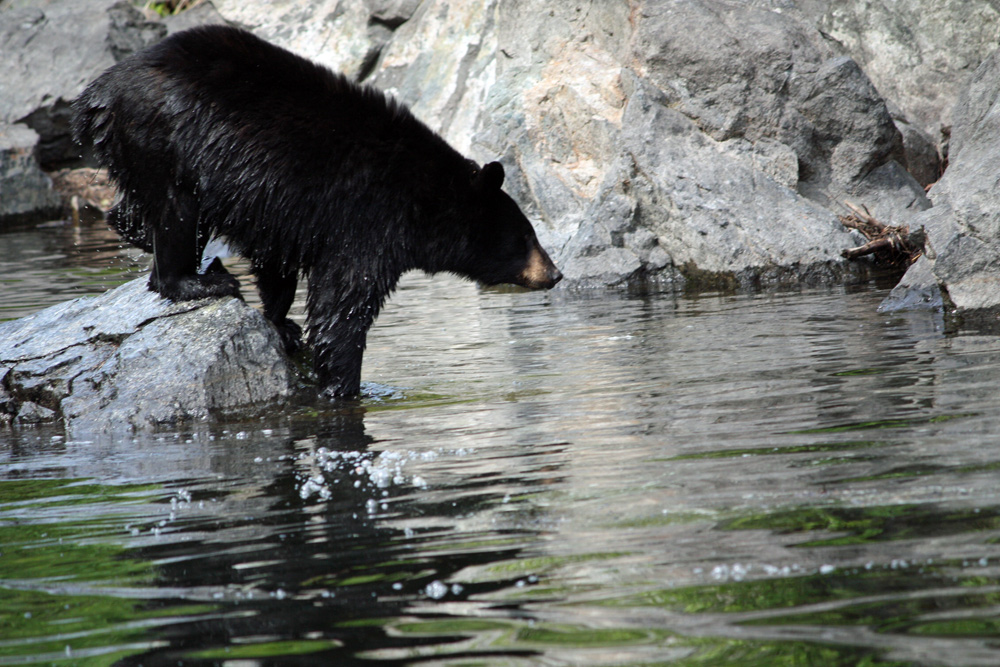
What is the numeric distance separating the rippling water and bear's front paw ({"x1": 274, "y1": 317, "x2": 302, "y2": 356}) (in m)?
0.77

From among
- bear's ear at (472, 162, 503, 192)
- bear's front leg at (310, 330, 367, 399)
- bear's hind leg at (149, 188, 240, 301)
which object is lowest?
bear's front leg at (310, 330, 367, 399)

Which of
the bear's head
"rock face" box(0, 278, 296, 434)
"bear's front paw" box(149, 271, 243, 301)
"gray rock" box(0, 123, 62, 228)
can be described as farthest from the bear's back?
"gray rock" box(0, 123, 62, 228)

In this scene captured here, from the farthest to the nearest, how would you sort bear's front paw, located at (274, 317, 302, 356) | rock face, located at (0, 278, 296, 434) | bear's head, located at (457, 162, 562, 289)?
1. bear's front paw, located at (274, 317, 302, 356)
2. bear's head, located at (457, 162, 562, 289)
3. rock face, located at (0, 278, 296, 434)

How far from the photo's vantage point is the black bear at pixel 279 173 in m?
5.59

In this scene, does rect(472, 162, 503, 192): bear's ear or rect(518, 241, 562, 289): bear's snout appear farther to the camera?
rect(518, 241, 562, 289): bear's snout

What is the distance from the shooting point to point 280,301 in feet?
21.5

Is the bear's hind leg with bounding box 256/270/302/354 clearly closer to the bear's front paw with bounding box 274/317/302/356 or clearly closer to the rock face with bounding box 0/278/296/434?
the bear's front paw with bounding box 274/317/302/356

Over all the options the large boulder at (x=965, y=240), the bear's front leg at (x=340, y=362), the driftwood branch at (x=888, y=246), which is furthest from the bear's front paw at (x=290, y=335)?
the driftwood branch at (x=888, y=246)

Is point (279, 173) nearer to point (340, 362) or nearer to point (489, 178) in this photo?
point (340, 362)

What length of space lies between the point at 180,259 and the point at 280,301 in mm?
821

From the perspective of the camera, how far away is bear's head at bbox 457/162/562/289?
6.18 meters

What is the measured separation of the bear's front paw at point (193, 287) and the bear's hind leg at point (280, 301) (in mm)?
385

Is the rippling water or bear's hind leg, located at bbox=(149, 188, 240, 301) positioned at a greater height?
bear's hind leg, located at bbox=(149, 188, 240, 301)

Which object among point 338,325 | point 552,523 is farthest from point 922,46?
point 552,523
